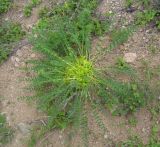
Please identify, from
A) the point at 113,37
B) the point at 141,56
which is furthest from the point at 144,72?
the point at 113,37

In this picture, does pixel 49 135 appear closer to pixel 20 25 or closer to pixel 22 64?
pixel 22 64

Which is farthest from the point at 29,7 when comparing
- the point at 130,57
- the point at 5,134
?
the point at 5,134

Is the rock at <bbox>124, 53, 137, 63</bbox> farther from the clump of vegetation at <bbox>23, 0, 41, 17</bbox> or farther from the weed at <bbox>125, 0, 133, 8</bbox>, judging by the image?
the clump of vegetation at <bbox>23, 0, 41, 17</bbox>

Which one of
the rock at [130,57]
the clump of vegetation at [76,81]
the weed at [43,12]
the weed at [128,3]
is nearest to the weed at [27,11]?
the weed at [43,12]

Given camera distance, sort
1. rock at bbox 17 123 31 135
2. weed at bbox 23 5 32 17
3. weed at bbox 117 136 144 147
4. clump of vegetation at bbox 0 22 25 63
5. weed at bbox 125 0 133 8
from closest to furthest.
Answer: weed at bbox 117 136 144 147
rock at bbox 17 123 31 135
weed at bbox 125 0 133 8
clump of vegetation at bbox 0 22 25 63
weed at bbox 23 5 32 17

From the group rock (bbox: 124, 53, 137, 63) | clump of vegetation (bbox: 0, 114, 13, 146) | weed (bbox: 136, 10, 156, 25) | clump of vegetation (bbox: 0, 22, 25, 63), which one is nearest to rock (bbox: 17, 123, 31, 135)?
clump of vegetation (bbox: 0, 114, 13, 146)

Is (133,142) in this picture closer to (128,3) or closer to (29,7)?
(128,3)

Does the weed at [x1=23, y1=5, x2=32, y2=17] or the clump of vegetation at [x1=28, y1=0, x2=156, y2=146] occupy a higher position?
the weed at [x1=23, y1=5, x2=32, y2=17]

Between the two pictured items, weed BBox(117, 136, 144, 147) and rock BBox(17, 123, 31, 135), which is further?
rock BBox(17, 123, 31, 135)
